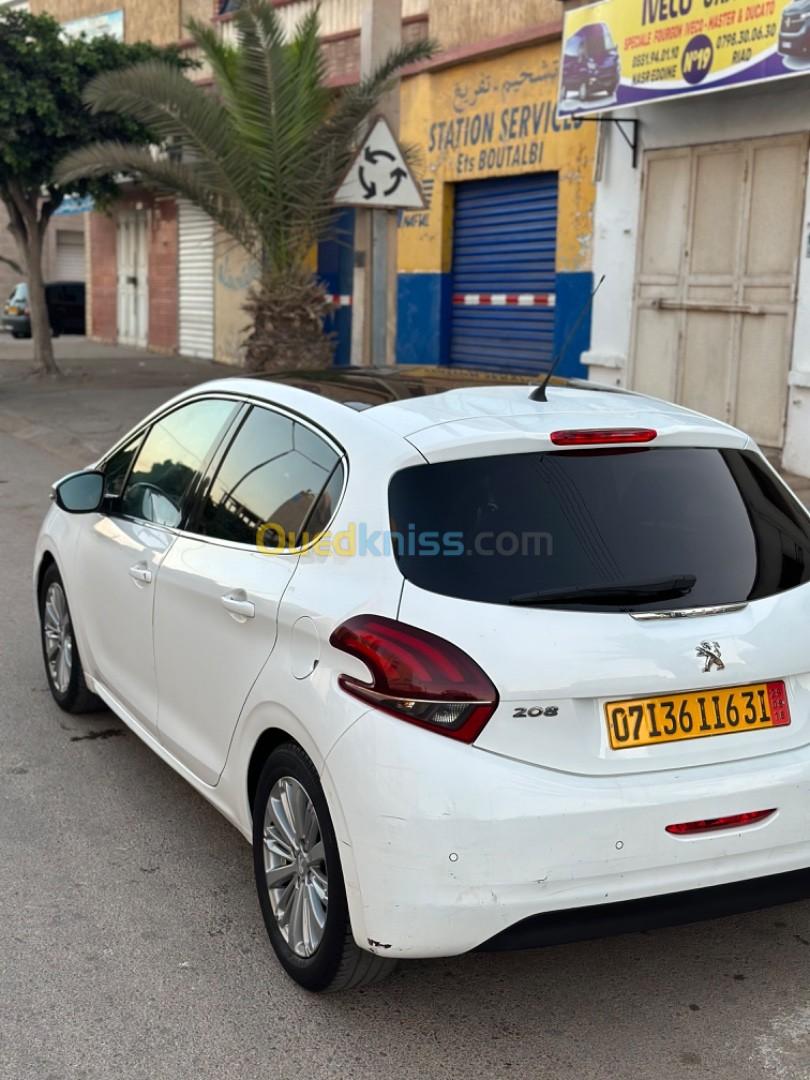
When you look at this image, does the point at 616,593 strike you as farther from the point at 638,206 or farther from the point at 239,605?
the point at 638,206

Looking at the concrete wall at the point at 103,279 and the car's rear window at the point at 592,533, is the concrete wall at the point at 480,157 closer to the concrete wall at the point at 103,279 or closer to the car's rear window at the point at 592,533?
the car's rear window at the point at 592,533

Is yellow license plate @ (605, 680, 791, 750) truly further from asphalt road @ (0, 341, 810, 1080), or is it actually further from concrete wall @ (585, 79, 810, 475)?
concrete wall @ (585, 79, 810, 475)

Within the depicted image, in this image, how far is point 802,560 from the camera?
354 cm

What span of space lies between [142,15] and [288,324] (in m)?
16.0

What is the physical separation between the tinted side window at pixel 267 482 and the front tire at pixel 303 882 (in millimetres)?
680

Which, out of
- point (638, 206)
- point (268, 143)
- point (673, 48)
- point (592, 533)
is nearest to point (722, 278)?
point (638, 206)

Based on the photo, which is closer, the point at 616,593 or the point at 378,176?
the point at 616,593

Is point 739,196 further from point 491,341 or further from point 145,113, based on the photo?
point 145,113

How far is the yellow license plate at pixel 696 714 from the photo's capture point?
120 inches

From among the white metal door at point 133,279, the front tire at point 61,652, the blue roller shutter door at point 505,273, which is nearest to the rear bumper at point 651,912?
the front tire at point 61,652

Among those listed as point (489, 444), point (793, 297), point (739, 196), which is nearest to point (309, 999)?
point (489, 444)

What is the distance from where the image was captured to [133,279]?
96.5 feet

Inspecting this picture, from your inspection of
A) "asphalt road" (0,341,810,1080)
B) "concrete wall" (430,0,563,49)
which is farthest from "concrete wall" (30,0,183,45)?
"asphalt road" (0,341,810,1080)

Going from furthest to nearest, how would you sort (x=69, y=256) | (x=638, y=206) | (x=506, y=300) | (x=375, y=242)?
(x=69, y=256) → (x=506, y=300) → (x=638, y=206) → (x=375, y=242)
